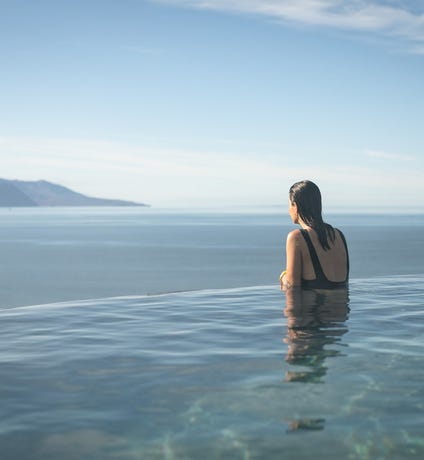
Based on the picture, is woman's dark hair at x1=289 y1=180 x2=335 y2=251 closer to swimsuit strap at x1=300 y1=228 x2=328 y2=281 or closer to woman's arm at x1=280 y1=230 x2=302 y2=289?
swimsuit strap at x1=300 y1=228 x2=328 y2=281

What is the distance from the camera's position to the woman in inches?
372

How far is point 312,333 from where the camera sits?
8391mm

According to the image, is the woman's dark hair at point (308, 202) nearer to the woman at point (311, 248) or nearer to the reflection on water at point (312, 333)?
the woman at point (311, 248)

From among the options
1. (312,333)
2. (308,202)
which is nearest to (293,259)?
(308,202)

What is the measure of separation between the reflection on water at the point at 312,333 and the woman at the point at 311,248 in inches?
10.1

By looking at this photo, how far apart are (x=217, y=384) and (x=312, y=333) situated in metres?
2.60

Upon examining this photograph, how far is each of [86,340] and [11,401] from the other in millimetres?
2793

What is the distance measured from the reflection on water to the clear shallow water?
0.02 m

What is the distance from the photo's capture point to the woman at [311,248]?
31.0 feet

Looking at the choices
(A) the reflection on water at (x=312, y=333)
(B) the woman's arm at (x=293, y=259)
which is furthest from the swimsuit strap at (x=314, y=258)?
(A) the reflection on water at (x=312, y=333)

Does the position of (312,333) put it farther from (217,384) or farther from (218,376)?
(217,384)

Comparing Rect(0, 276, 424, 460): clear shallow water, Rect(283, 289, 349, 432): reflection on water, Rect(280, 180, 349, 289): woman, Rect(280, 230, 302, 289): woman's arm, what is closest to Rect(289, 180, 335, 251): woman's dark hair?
Rect(280, 180, 349, 289): woman

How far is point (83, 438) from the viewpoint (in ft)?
15.9

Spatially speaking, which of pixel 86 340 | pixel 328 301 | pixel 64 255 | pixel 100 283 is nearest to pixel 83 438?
pixel 86 340
